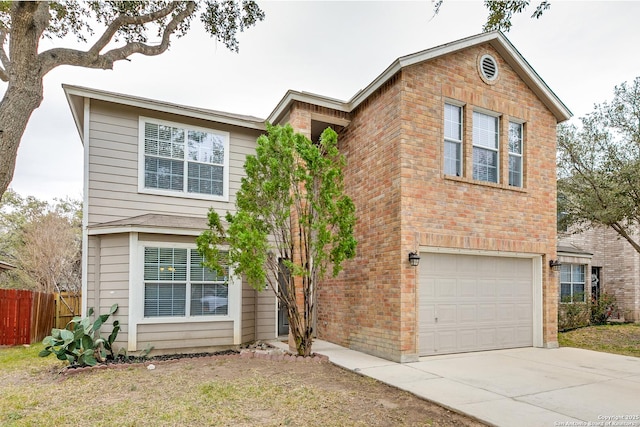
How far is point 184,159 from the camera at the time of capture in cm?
984

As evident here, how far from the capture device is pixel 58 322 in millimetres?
12164

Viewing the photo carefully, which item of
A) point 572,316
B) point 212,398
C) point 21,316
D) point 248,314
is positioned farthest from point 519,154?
point 21,316

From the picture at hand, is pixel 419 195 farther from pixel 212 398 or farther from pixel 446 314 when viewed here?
pixel 212 398

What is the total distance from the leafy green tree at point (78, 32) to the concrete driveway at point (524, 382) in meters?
6.27

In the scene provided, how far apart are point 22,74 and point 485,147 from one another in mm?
8549

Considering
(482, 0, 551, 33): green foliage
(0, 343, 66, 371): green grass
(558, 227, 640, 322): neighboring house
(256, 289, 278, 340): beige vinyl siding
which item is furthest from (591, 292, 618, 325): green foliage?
(0, 343, 66, 371): green grass

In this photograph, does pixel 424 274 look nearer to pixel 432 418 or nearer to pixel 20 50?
pixel 432 418

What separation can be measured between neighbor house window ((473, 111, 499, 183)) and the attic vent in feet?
2.83

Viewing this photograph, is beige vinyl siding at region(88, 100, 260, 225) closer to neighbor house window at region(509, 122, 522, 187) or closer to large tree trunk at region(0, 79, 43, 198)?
large tree trunk at region(0, 79, 43, 198)

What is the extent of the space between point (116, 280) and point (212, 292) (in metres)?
2.02

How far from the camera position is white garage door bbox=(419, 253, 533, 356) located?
8.30 metres

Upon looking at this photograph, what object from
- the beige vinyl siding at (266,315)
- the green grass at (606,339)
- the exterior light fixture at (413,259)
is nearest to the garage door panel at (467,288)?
the exterior light fixture at (413,259)

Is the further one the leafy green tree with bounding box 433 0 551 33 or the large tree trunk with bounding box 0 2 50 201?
the leafy green tree with bounding box 433 0 551 33

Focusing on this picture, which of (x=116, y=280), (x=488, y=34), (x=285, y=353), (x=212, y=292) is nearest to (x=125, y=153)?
(x=116, y=280)
